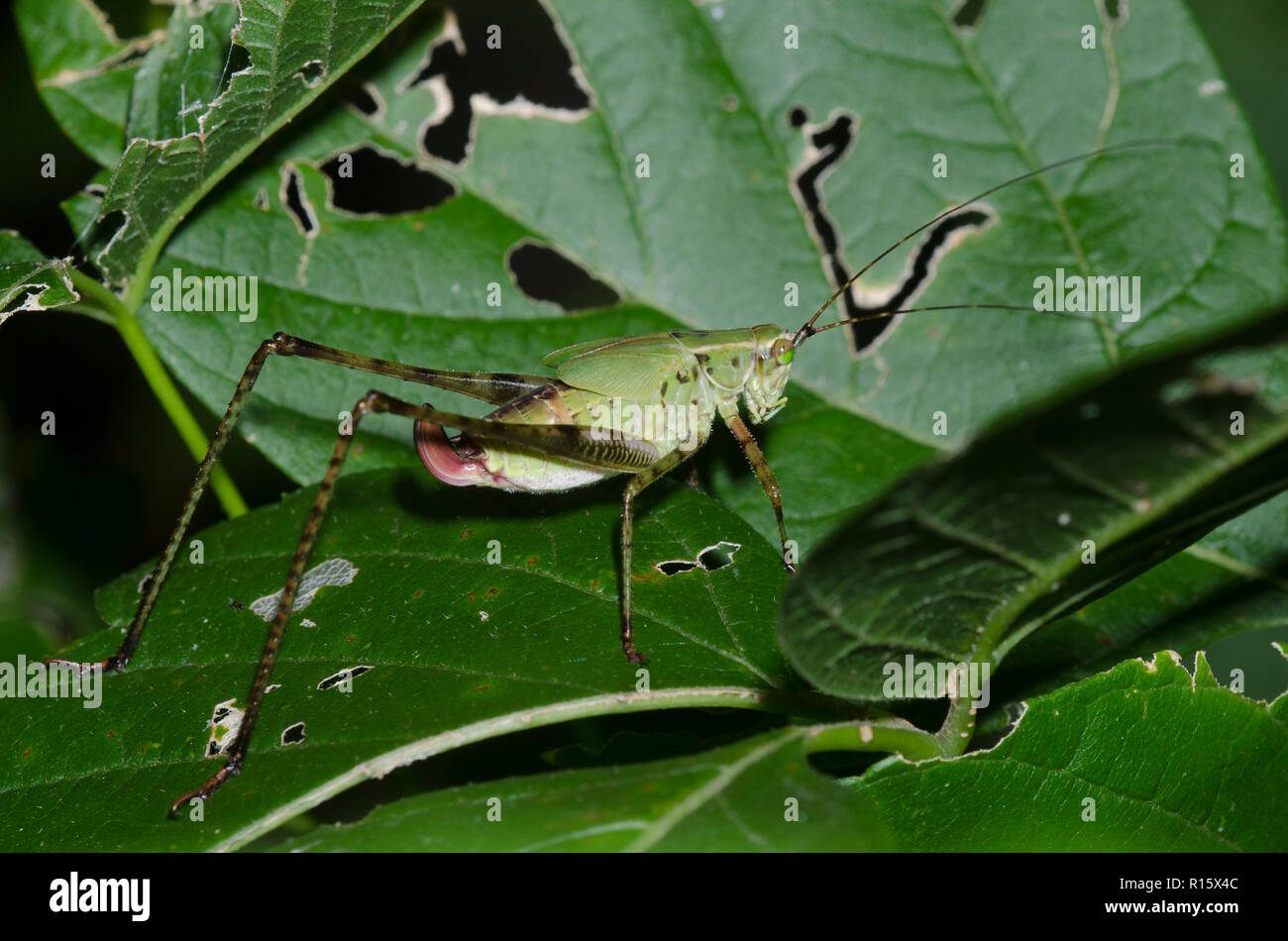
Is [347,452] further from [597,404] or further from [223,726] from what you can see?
[597,404]

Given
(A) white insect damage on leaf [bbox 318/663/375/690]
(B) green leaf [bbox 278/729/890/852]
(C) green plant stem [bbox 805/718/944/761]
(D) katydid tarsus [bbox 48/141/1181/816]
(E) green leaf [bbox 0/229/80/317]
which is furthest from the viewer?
(D) katydid tarsus [bbox 48/141/1181/816]

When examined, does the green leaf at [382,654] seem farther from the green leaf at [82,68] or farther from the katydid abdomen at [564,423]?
the green leaf at [82,68]

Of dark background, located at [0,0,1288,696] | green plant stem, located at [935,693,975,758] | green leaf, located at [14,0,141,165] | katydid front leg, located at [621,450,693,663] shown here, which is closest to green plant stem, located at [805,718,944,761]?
green plant stem, located at [935,693,975,758]

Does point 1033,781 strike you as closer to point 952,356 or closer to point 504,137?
point 952,356

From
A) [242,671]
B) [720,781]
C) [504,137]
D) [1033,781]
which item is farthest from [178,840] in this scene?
[504,137]

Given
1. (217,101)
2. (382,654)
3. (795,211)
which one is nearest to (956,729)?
(382,654)

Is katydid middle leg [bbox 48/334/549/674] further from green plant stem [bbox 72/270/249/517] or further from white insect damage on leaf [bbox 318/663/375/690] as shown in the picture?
white insect damage on leaf [bbox 318/663/375/690]
